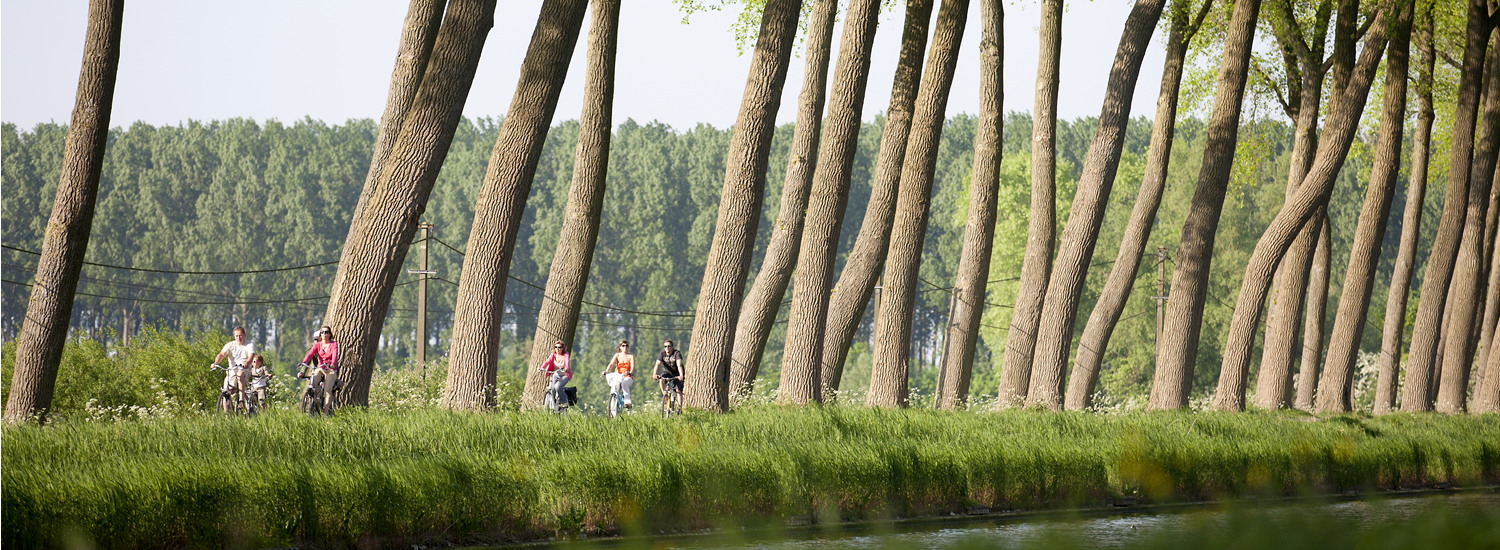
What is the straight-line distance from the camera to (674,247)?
7906 cm

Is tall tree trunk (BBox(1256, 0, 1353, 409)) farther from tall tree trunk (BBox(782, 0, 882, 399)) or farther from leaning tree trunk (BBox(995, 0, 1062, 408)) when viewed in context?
tall tree trunk (BBox(782, 0, 882, 399))

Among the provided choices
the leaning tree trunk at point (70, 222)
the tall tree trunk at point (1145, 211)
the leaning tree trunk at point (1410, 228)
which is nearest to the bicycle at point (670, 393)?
the leaning tree trunk at point (70, 222)

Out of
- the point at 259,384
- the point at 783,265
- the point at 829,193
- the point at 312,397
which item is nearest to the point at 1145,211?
the point at 829,193

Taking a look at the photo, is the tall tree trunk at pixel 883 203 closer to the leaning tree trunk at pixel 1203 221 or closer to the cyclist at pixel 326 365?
the leaning tree trunk at pixel 1203 221

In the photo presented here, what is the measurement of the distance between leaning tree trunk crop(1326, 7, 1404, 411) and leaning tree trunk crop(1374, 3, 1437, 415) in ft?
5.46

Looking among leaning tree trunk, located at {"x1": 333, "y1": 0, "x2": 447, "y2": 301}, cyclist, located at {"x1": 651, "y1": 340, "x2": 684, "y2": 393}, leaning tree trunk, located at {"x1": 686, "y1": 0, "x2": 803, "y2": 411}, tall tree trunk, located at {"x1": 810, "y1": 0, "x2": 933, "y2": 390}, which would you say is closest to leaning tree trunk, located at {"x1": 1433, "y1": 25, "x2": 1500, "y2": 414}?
tall tree trunk, located at {"x1": 810, "y1": 0, "x2": 933, "y2": 390}

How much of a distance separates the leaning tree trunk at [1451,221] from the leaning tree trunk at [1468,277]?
97 centimetres

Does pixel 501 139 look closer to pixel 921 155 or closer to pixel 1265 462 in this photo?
pixel 921 155

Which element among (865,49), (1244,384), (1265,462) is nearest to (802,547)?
(1265,462)

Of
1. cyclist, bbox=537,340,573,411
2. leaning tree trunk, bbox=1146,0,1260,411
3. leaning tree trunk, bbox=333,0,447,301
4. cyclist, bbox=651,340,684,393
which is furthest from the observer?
leaning tree trunk, bbox=1146,0,1260,411

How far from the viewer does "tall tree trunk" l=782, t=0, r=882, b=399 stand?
15.9 m

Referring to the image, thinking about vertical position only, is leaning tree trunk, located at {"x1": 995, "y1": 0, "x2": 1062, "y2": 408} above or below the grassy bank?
above

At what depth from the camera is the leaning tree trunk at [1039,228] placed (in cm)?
1969

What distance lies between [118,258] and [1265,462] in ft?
225
